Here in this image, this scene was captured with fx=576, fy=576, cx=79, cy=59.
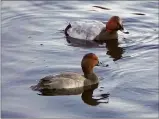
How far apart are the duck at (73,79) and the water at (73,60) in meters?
0.23

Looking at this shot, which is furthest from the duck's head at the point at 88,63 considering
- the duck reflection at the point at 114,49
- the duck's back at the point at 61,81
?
the duck reflection at the point at 114,49

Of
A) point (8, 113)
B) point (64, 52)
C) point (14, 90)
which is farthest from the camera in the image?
point (64, 52)

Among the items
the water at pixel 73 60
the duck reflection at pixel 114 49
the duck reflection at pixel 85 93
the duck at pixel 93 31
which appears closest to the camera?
the water at pixel 73 60

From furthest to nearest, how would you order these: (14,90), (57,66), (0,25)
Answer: (0,25), (57,66), (14,90)

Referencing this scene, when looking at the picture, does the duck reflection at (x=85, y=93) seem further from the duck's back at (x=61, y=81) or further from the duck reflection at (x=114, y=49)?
the duck reflection at (x=114, y=49)

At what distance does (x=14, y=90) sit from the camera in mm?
11195

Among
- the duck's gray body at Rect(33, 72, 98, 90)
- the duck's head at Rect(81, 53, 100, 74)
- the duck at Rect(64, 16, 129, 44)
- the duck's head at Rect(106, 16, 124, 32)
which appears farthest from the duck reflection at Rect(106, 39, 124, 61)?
the duck's gray body at Rect(33, 72, 98, 90)

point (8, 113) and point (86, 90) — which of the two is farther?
point (86, 90)

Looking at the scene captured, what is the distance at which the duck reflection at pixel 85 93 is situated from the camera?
10.9 m

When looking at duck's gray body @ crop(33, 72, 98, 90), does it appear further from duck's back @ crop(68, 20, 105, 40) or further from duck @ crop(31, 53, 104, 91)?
duck's back @ crop(68, 20, 105, 40)

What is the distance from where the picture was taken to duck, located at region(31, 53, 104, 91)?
1130 centimetres

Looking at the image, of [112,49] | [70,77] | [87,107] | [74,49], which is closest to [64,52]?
[74,49]

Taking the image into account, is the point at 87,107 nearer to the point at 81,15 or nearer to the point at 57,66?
the point at 57,66

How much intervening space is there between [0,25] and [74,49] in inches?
110
